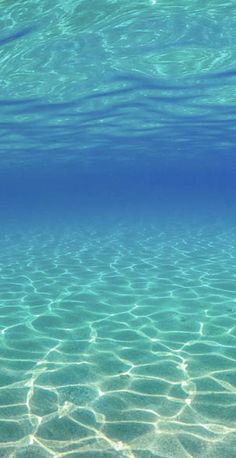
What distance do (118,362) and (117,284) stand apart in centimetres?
509

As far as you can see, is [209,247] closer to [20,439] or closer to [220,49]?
[220,49]

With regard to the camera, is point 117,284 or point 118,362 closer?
point 118,362

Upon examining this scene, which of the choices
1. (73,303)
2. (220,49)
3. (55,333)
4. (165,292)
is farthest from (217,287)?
(220,49)

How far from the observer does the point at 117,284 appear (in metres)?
11.5

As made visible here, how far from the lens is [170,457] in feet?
13.4

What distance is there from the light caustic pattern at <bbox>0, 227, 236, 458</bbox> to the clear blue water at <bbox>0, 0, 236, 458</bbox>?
0.08 ft

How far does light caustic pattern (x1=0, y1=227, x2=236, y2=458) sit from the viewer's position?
14.5 ft

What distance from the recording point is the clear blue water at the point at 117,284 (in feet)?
15.5

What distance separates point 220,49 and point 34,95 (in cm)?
921

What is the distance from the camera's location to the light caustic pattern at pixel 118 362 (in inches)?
174

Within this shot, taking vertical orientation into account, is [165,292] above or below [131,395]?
below

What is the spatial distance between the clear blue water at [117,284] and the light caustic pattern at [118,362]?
25mm

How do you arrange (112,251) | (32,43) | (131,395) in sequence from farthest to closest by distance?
(112,251) → (32,43) → (131,395)

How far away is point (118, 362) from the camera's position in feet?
21.0
